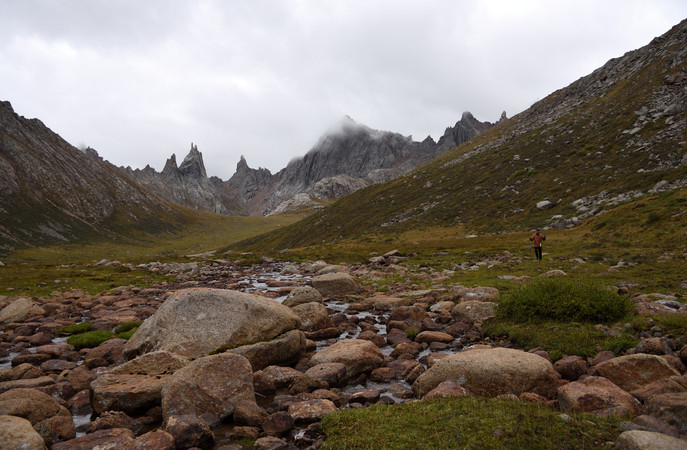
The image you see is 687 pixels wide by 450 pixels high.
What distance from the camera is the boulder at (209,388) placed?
9.73 meters

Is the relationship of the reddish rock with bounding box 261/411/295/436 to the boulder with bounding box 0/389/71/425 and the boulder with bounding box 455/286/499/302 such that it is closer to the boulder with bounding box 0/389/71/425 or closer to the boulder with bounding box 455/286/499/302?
the boulder with bounding box 0/389/71/425

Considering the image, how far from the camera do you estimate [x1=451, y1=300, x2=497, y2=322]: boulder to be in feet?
56.5

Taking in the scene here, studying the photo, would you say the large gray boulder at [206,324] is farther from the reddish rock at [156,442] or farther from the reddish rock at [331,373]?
the reddish rock at [156,442]

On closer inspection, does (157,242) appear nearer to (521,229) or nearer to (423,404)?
(521,229)

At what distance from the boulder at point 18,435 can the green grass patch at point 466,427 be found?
21.4ft

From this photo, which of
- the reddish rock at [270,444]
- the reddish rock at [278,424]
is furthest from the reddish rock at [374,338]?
the reddish rock at [270,444]

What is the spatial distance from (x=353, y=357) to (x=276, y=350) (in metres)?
3.43

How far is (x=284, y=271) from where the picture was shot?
4762cm

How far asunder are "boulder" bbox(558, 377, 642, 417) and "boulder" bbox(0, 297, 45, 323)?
30120 mm

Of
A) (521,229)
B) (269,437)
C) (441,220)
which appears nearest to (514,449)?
(269,437)

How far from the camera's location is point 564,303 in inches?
570

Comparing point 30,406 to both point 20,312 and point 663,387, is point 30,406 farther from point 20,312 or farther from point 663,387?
point 20,312

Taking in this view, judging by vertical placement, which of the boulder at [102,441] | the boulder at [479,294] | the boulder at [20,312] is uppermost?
the boulder at [20,312]

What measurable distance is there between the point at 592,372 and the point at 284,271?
4073 cm
